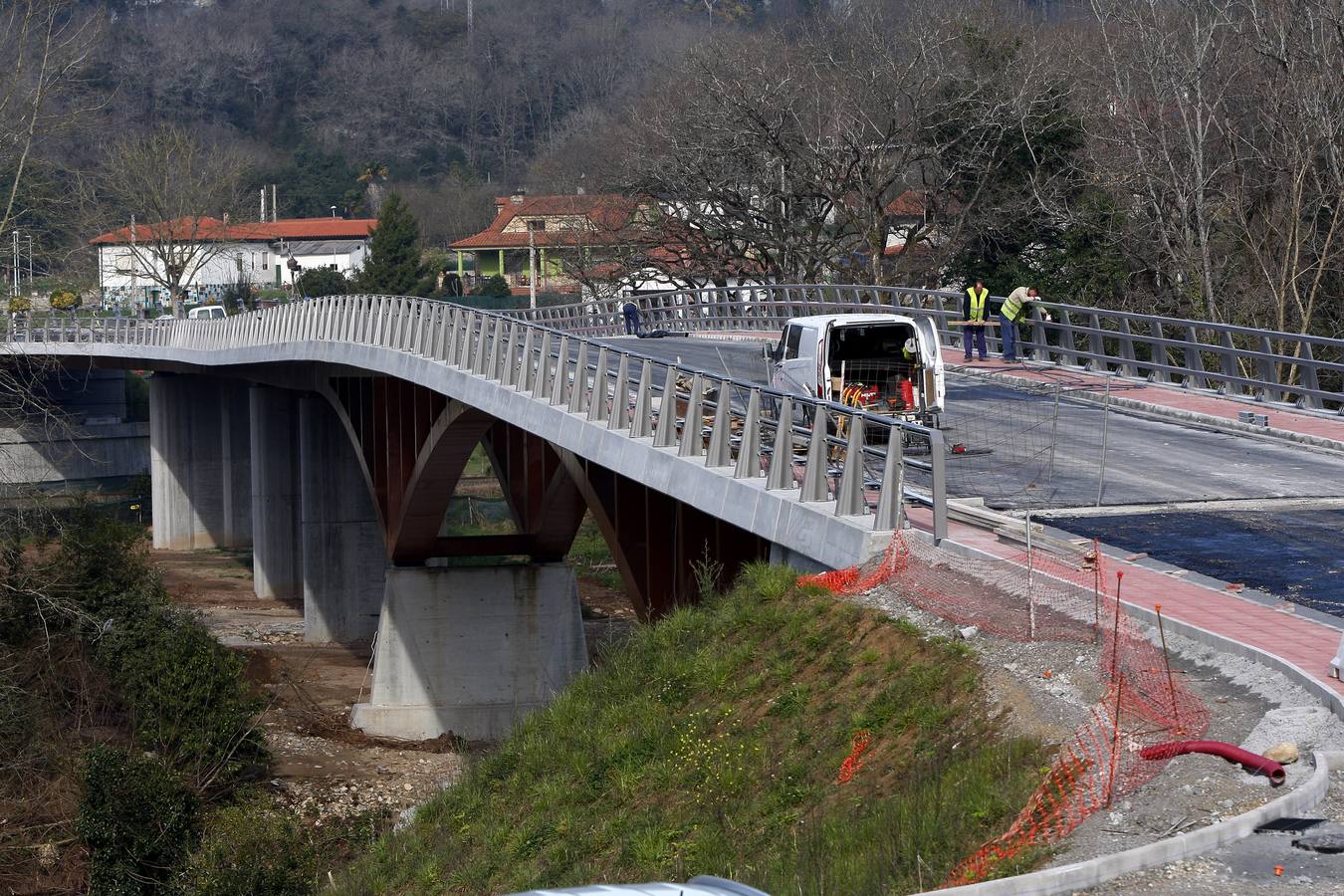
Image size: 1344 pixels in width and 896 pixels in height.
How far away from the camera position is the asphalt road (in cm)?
1988

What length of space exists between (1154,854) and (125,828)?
828 inches

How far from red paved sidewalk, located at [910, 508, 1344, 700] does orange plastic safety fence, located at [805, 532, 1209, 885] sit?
0.29 meters

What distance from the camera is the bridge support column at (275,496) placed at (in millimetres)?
60906

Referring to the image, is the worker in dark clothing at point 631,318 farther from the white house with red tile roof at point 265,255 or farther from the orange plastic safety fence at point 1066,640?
the white house with red tile roof at point 265,255

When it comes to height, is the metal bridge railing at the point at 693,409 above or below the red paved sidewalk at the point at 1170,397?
above

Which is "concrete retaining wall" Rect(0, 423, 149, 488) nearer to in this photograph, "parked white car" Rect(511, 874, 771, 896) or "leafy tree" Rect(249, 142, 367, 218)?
"leafy tree" Rect(249, 142, 367, 218)

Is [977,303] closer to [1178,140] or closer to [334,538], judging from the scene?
[1178,140]

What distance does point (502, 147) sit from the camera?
185 metres

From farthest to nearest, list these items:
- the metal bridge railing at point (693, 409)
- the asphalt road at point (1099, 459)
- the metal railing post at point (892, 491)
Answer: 1. the asphalt road at point (1099, 459)
2. the metal bridge railing at point (693, 409)
3. the metal railing post at point (892, 491)

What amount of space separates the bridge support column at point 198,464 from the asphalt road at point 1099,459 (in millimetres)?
50713

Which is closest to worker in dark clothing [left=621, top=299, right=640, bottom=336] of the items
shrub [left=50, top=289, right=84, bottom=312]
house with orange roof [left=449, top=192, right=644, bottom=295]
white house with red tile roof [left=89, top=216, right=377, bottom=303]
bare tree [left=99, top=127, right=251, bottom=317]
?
house with orange roof [left=449, top=192, right=644, bottom=295]

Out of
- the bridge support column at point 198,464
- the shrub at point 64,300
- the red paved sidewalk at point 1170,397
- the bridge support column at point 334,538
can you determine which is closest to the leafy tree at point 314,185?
the shrub at point 64,300

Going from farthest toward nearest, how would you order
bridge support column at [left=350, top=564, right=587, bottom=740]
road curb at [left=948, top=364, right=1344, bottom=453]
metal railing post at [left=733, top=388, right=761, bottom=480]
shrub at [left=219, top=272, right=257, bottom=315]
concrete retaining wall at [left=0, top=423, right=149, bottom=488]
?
1. shrub at [left=219, top=272, right=257, bottom=315]
2. concrete retaining wall at [left=0, top=423, right=149, bottom=488]
3. bridge support column at [left=350, top=564, right=587, bottom=740]
4. road curb at [left=948, top=364, right=1344, bottom=453]
5. metal railing post at [left=733, top=388, right=761, bottom=480]

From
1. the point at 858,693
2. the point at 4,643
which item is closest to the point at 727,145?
the point at 4,643
